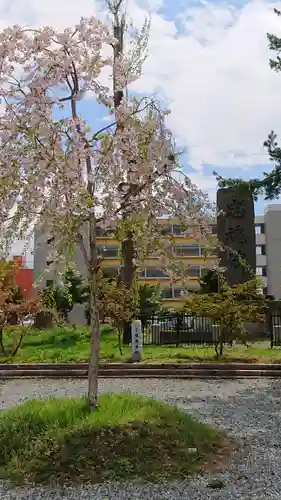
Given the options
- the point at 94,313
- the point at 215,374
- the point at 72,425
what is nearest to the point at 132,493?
the point at 72,425

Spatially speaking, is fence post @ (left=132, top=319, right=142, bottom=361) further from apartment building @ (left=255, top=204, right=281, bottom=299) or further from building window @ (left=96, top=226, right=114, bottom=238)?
apartment building @ (left=255, top=204, right=281, bottom=299)

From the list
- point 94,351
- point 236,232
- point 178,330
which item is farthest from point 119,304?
point 236,232

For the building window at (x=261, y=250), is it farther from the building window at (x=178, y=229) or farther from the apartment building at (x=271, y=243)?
the building window at (x=178, y=229)

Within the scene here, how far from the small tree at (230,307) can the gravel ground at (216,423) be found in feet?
6.23

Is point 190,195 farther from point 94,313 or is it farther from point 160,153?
point 94,313

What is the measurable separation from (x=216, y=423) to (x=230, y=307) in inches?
219

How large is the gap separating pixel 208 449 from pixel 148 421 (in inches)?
24.6

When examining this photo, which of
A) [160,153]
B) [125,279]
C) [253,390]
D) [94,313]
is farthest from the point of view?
[125,279]

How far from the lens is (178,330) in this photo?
54.0 feet

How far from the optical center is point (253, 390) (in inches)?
372

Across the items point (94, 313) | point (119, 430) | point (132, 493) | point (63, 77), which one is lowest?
point (132, 493)

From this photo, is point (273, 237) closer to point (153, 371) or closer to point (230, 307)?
point (230, 307)

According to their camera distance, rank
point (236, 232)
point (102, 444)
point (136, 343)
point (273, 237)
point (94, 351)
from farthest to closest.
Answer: point (273, 237), point (236, 232), point (136, 343), point (94, 351), point (102, 444)

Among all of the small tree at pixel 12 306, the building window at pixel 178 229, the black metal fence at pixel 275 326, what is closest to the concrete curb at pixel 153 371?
the small tree at pixel 12 306
